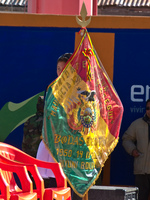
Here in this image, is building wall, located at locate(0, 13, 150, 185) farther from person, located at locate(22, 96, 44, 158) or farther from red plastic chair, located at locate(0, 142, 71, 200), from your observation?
red plastic chair, located at locate(0, 142, 71, 200)

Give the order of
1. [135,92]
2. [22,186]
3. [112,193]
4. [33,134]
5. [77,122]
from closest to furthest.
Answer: [22,186], [77,122], [112,193], [33,134], [135,92]

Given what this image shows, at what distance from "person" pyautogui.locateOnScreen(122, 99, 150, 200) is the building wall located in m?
0.36

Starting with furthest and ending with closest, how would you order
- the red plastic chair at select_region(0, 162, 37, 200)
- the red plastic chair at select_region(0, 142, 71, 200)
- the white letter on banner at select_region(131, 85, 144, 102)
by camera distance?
the white letter on banner at select_region(131, 85, 144, 102) < the red plastic chair at select_region(0, 142, 71, 200) < the red plastic chair at select_region(0, 162, 37, 200)

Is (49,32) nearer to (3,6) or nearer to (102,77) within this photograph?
(102,77)

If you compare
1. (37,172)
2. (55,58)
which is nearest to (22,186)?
(37,172)

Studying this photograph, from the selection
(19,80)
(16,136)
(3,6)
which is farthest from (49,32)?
(3,6)

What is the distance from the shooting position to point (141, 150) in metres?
7.70

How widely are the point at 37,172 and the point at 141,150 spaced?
9.81 feet

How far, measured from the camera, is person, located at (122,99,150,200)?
7656 mm

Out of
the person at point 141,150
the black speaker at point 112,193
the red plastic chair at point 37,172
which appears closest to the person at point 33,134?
the black speaker at point 112,193

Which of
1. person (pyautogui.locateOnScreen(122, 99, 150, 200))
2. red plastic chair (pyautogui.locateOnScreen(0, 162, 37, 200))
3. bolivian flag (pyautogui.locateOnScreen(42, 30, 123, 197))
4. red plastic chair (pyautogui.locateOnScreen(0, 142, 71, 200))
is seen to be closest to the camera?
red plastic chair (pyautogui.locateOnScreen(0, 162, 37, 200))

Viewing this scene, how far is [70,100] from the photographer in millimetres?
6438

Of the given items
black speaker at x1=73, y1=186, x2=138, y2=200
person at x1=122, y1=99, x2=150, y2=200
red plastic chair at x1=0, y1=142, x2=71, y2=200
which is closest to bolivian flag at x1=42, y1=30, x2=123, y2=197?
black speaker at x1=73, y1=186, x2=138, y2=200

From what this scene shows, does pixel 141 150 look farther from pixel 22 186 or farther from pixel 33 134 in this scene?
pixel 22 186
